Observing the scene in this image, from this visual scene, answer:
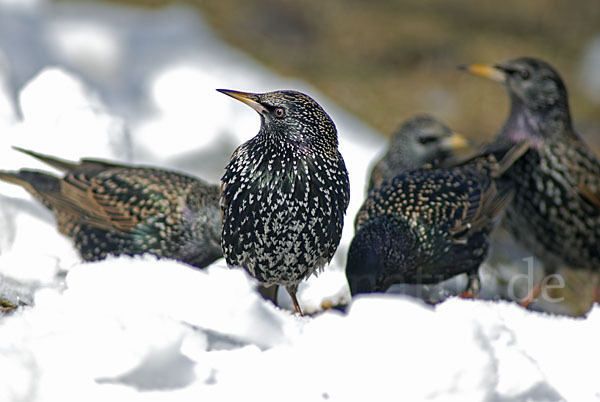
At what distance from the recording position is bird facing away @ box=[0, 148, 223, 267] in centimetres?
320

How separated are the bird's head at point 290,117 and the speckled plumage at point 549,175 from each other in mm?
1662

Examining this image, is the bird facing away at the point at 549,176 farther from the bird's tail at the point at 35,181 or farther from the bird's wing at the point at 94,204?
the bird's tail at the point at 35,181

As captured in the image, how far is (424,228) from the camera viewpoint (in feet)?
10.4

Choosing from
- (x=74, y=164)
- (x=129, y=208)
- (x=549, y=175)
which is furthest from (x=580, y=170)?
(x=74, y=164)

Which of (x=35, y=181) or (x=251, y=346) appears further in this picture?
(x=35, y=181)

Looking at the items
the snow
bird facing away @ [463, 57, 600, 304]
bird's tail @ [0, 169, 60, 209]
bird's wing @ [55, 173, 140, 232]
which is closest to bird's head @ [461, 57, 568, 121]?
bird facing away @ [463, 57, 600, 304]

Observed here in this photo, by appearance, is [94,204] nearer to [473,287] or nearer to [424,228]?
[424,228]

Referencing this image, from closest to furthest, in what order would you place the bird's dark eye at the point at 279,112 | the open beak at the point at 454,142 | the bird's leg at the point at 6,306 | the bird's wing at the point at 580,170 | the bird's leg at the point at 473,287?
the bird's leg at the point at 6,306
the bird's dark eye at the point at 279,112
the bird's leg at the point at 473,287
the bird's wing at the point at 580,170
the open beak at the point at 454,142

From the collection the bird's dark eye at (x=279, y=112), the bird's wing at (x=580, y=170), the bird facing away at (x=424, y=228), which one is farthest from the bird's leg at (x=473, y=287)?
the bird's dark eye at (x=279, y=112)

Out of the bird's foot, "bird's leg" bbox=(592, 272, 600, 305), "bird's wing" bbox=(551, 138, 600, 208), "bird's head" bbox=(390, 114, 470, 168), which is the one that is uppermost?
"bird's wing" bbox=(551, 138, 600, 208)

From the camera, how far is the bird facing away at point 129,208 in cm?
320

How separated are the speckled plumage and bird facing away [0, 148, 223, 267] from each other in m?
1.70

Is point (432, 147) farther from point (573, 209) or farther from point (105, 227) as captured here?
point (105, 227)

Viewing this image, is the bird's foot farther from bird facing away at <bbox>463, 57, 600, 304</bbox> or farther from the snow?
the snow
